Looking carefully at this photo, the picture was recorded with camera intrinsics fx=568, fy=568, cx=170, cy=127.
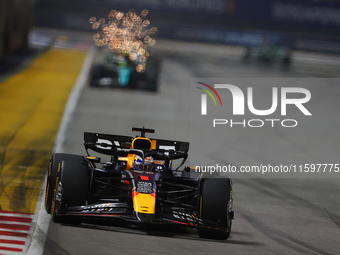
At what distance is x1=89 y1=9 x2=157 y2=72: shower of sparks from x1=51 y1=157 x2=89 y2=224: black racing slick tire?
33480mm

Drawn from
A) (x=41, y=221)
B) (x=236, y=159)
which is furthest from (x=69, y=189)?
(x=236, y=159)

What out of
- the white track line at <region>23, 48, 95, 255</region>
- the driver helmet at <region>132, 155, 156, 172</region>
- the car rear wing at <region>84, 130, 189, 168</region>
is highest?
the driver helmet at <region>132, 155, 156, 172</region>

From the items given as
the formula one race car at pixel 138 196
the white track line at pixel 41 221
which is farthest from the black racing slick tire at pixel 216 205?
the white track line at pixel 41 221

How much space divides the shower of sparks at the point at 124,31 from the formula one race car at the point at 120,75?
11677mm

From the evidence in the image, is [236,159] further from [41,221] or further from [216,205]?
[41,221]

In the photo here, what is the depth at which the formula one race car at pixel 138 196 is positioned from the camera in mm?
7262

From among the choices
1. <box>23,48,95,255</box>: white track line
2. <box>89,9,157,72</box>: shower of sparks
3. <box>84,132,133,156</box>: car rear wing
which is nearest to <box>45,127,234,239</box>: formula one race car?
<box>23,48,95,255</box>: white track line

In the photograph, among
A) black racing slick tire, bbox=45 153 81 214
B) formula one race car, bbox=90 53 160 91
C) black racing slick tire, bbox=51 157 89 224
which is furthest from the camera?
formula one race car, bbox=90 53 160 91

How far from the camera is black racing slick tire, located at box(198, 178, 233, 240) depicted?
7641mm

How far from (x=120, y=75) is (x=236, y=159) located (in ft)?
45.5

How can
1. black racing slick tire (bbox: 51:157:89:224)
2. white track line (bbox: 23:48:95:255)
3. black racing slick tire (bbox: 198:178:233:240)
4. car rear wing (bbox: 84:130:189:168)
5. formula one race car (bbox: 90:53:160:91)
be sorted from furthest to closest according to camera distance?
formula one race car (bbox: 90:53:160:91) → car rear wing (bbox: 84:130:189:168) → black racing slick tire (bbox: 198:178:233:240) → black racing slick tire (bbox: 51:157:89:224) → white track line (bbox: 23:48:95:255)

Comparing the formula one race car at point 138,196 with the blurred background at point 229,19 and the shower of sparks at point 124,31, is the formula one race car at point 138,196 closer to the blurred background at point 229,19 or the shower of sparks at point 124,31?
the shower of sparks at point 124,31

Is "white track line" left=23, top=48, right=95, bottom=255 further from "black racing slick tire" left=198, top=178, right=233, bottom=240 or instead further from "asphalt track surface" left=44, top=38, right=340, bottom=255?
"black racing slick tire" left=198, top=178, right=233, bottom=240

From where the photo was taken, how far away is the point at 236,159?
600 inches
